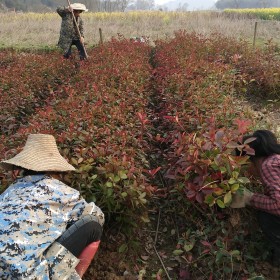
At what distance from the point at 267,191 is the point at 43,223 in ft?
5.36

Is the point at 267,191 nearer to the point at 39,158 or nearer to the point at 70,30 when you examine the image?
the point at 39,158

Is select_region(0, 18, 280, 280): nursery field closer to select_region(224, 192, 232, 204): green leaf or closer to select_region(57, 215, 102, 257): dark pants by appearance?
select_region(224, 192, 232, 204): green leaf

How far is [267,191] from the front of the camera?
102 inches

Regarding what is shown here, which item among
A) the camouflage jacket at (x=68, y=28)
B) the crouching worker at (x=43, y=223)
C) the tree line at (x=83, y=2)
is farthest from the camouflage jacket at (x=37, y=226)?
the tree line at (x=83, y=2)

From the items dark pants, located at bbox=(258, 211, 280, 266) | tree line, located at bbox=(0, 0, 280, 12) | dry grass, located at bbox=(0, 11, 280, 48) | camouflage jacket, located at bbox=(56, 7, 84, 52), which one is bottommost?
tree line, located at bbox=(0, 0, 280, 12)

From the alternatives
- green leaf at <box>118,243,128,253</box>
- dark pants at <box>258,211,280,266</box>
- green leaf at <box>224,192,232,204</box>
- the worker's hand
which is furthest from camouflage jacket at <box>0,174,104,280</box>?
dark pants at <box>258,211,280,266</box>

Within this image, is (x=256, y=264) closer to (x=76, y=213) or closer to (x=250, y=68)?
(x=76, y=213)

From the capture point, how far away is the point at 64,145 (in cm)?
312

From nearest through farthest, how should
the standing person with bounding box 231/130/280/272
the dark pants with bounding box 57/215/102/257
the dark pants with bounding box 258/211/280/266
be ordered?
the dark pants with bounding box 57/215/102/257
the standing person with bounding box 231/130/280/272
the dark pants with bounding box 258/211/280/266

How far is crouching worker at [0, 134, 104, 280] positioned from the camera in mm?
1913

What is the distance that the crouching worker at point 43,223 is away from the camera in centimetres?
191

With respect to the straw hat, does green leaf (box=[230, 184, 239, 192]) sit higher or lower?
lower

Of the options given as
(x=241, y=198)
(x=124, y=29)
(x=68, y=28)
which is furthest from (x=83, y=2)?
(x=241, y=198)

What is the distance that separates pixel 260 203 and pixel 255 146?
0.43 m
